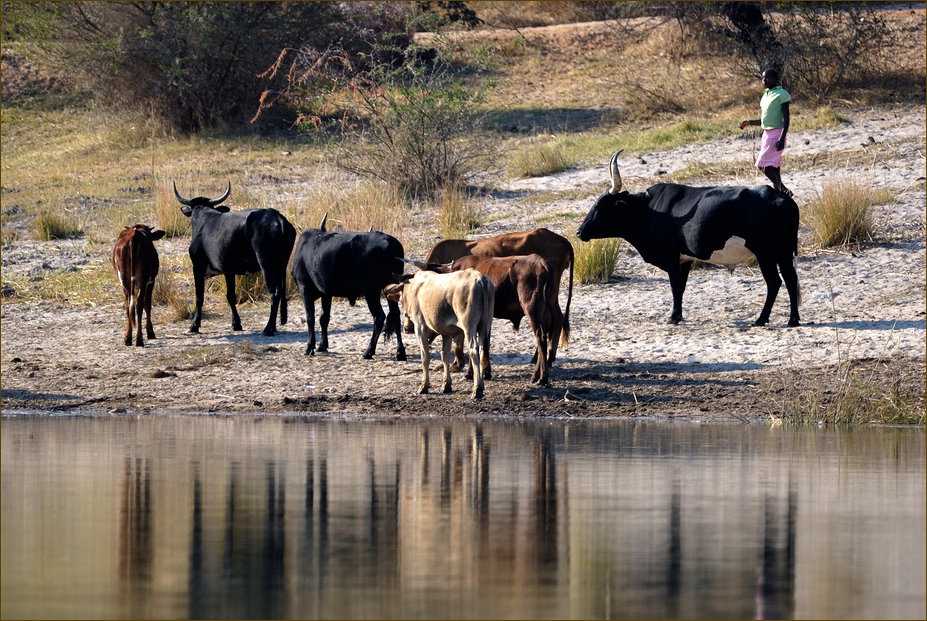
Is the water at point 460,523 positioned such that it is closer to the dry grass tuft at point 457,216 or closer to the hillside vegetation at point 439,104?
the dry grass tuft at point 457,216

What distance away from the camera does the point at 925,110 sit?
79.9 feet

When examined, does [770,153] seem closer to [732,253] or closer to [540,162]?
[732,253]

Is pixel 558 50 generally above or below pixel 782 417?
above

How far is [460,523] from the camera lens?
7.43 meters

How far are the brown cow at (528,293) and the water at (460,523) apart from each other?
4.62 ft

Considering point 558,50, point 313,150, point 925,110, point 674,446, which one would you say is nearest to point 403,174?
point 313,150

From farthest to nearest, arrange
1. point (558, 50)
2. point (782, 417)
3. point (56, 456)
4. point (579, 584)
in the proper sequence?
1. point (558, 50)
2. point (782, 417)
3. point (56, 456)
4. point (579, 584)

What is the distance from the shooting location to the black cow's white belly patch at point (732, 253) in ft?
47.5

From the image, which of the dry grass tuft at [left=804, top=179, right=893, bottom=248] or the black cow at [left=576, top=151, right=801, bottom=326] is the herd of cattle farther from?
the dry grass tuft at [left=804, top=179, right=893, bottom=248]

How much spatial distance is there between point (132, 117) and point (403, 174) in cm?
1141

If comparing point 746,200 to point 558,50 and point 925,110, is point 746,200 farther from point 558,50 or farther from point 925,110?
point 558,50

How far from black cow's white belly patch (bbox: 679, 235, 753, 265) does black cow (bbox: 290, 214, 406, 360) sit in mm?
3326

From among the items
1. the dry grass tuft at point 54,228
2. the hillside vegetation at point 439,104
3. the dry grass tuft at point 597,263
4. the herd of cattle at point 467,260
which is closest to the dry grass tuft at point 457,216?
the hillside vegetation at point 439,104

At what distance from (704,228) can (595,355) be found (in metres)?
1.90
